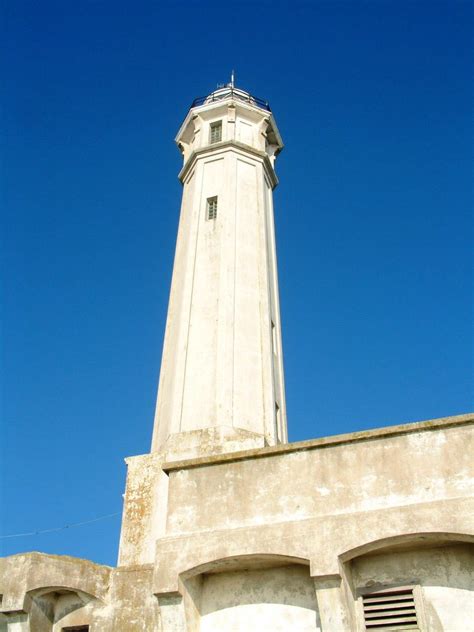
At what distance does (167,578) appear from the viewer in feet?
42.1

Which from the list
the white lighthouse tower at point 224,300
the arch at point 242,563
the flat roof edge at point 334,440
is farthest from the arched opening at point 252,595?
the white lighthouse tower at point 224,300

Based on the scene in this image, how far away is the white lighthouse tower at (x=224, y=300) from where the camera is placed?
17.0 m

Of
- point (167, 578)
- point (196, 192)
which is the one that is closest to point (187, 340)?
point (196, 192)

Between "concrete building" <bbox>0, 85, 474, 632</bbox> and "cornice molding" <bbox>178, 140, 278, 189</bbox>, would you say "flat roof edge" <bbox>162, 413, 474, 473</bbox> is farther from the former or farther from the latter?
"cornice molding" <bbox>178, 140, 278, 189</bbox>

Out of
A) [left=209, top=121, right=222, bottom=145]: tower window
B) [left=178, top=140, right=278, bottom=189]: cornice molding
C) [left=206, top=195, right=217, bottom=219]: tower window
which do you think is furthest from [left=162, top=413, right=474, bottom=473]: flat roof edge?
[left=209, top=121, right=222, bottom=145]: tower window

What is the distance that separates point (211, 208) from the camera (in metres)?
21.6

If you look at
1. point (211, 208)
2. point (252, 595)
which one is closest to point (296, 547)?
point (252, 595)

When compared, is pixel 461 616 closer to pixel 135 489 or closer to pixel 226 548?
pixel 226 548

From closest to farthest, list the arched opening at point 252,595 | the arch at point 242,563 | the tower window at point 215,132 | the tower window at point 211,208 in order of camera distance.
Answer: the arch at point 242,563 < the arched opening at point 252,595 < the tower window at point 211,208 < the tower window at point 215,132

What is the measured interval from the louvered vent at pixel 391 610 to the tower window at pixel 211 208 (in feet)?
A: 40.7

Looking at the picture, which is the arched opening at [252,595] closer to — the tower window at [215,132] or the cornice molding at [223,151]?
the cornice molding at [223,151]

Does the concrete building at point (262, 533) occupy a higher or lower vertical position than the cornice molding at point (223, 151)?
Result: lower

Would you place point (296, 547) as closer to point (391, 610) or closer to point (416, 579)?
point (391, 610)

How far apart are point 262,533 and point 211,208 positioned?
11.6 metres
